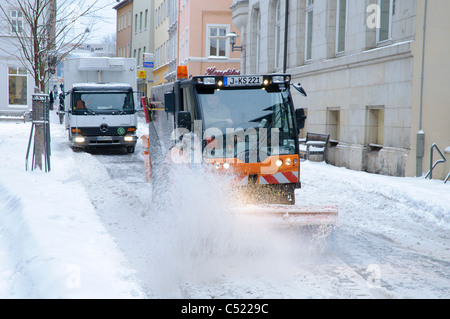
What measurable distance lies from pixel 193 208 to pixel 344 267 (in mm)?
1977

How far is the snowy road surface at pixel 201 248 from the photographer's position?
5293 mm

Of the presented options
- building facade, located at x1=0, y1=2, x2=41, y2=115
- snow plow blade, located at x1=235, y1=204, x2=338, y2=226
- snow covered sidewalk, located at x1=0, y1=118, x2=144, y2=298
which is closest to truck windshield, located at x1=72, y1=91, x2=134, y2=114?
snow covered sidewalk, located at x1=0, y1=118, x2=144, y2=298

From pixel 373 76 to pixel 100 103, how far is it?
8.80 meters

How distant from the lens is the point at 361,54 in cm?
1608

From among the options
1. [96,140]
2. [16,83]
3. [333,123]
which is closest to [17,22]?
[96,140]

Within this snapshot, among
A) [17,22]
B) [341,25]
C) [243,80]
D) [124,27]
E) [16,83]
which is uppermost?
[124,27]

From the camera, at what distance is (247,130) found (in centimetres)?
821

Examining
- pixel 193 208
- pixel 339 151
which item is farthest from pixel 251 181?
pixel 339 151

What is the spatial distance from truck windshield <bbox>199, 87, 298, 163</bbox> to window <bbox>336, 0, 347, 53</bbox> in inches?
414

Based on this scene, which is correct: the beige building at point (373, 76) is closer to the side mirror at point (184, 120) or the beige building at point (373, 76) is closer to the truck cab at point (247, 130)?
the truck cab at point (247, 130)

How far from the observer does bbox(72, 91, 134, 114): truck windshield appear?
1900cm

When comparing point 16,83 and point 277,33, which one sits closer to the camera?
point 277,33

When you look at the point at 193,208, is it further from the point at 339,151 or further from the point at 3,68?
the point at 3,68

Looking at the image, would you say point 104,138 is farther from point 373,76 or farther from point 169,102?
point 169,102
